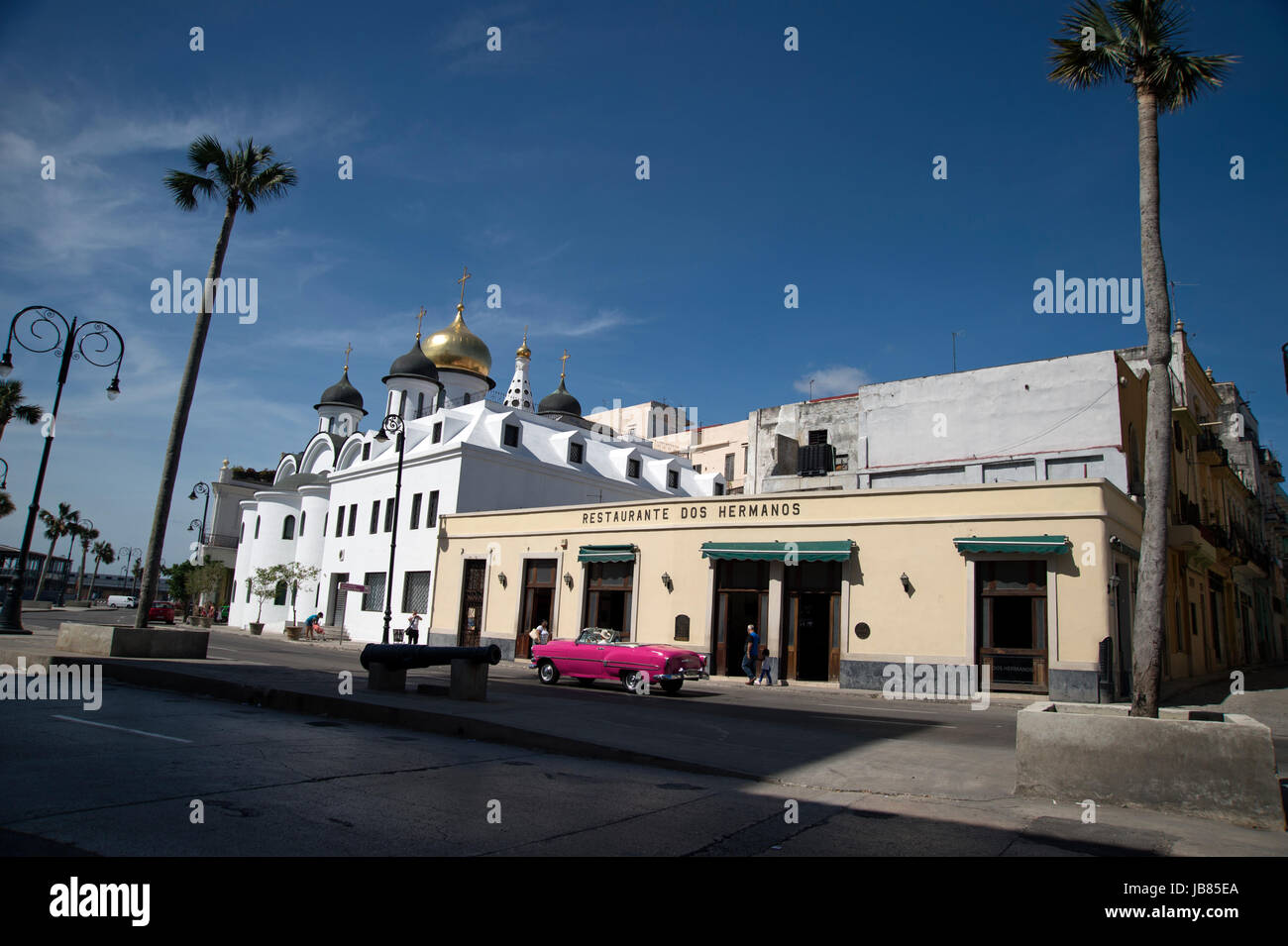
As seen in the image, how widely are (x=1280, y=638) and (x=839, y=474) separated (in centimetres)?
3883

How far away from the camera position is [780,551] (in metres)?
24.3

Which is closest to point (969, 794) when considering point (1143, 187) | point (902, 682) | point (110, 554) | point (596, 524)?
point (1143, 187)

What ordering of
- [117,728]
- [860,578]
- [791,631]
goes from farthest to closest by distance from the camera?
[791,631], [860,578], [117,728]

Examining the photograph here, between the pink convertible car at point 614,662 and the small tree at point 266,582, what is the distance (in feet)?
94.3

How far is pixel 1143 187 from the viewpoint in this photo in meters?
9.35

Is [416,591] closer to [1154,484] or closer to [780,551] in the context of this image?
[780,551]

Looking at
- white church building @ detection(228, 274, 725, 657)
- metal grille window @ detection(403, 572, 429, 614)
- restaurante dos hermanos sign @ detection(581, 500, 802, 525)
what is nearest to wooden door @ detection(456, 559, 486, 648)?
white church building @ detection(228, 274, 725, 657)

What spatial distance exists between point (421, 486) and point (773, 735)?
2882cm

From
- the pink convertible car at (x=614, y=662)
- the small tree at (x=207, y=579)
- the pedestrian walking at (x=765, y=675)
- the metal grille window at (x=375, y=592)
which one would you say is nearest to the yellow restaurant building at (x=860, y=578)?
the pedestrian walking at (x=765, y=675)

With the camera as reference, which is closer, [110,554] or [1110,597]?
[1110,597]

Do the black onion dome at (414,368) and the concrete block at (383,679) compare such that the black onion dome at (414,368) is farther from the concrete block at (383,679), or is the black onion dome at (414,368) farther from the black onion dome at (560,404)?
the concrete block at (383,679)

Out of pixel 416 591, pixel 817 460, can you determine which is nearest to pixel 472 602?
pixel 416 591

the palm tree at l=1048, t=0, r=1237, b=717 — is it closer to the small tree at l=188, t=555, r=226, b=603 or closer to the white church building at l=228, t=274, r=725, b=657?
the white church building at l=228, t=274, r=725, b=657
